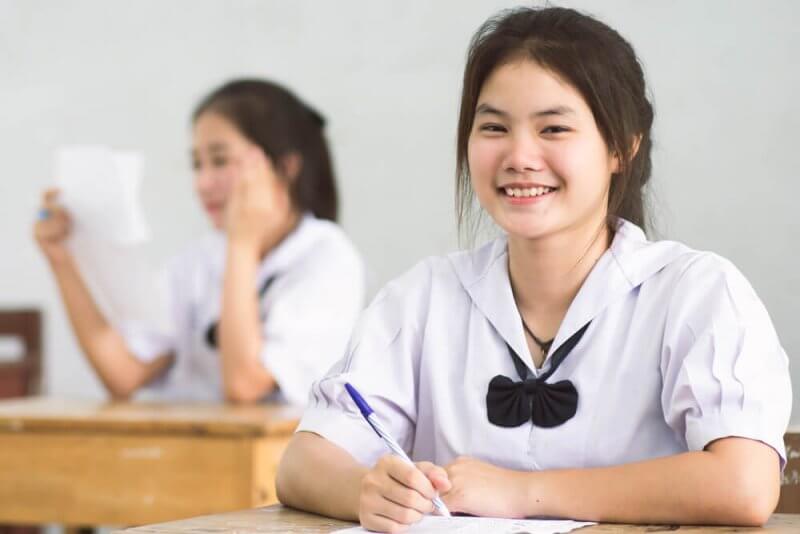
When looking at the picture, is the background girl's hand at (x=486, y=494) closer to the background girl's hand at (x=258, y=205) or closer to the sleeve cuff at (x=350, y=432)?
the sleeve cuff at (x=350, y=432)

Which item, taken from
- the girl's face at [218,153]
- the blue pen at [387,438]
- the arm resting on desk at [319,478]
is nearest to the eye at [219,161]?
the girl's face at [218,153]

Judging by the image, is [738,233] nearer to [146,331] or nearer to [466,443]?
[466,443]

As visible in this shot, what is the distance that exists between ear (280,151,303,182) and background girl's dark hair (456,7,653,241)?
1.64 meters

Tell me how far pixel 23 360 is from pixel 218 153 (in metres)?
1.24

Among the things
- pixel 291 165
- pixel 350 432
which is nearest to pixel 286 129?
pixel 291 165

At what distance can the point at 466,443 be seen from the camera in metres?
1.38

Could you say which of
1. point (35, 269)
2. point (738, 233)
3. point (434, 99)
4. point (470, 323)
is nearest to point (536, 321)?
point (470, 323)

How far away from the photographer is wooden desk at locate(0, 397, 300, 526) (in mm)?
2291

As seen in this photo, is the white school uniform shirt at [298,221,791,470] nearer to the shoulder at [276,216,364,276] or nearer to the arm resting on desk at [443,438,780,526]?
the arm resting on desk at [443,438,780,526]

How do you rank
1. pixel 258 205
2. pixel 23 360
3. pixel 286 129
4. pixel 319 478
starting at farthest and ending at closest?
pixel 23 360 → pixel 286 129 → pixel 258 205 → pixel 319 478

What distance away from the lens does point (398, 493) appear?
1157mm

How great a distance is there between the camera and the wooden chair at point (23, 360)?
152 inches

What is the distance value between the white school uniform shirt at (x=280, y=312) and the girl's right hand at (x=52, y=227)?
0.25 meters

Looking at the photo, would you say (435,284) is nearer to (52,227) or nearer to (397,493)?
(397,493)
